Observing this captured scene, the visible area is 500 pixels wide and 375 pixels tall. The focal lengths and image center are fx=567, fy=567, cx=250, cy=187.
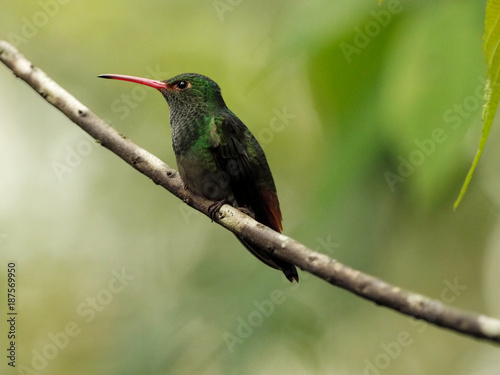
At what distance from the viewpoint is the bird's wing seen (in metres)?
3.08

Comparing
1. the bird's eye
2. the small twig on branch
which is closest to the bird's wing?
the small twig on branch

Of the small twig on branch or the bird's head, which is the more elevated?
the small twig on branch

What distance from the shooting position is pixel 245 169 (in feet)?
10.5

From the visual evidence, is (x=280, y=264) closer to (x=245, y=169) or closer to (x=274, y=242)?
(x=245, y=169)

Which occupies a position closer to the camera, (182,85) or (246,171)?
(246,171)

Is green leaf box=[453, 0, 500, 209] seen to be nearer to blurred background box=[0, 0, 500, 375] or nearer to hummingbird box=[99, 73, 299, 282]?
blurred background box=[0, 0, 500, 375]

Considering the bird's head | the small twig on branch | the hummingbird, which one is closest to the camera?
the small twig on branch

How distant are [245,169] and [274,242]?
1.47 m

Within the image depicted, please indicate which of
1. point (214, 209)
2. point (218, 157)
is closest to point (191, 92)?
point (218, 157)

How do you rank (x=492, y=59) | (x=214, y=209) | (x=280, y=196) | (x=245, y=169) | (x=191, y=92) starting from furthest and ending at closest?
(x=280, y=196) → (x=191, y=92) → (x=245, y=169) → (x=214, y=209) → (x=492, y=59)

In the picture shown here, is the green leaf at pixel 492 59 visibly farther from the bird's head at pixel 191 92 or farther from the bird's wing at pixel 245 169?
the bird's head at pixel 191 92

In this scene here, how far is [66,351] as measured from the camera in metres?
6.54

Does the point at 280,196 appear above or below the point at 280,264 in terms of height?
below

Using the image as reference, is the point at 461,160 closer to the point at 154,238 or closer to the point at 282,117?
the point at 282,117
